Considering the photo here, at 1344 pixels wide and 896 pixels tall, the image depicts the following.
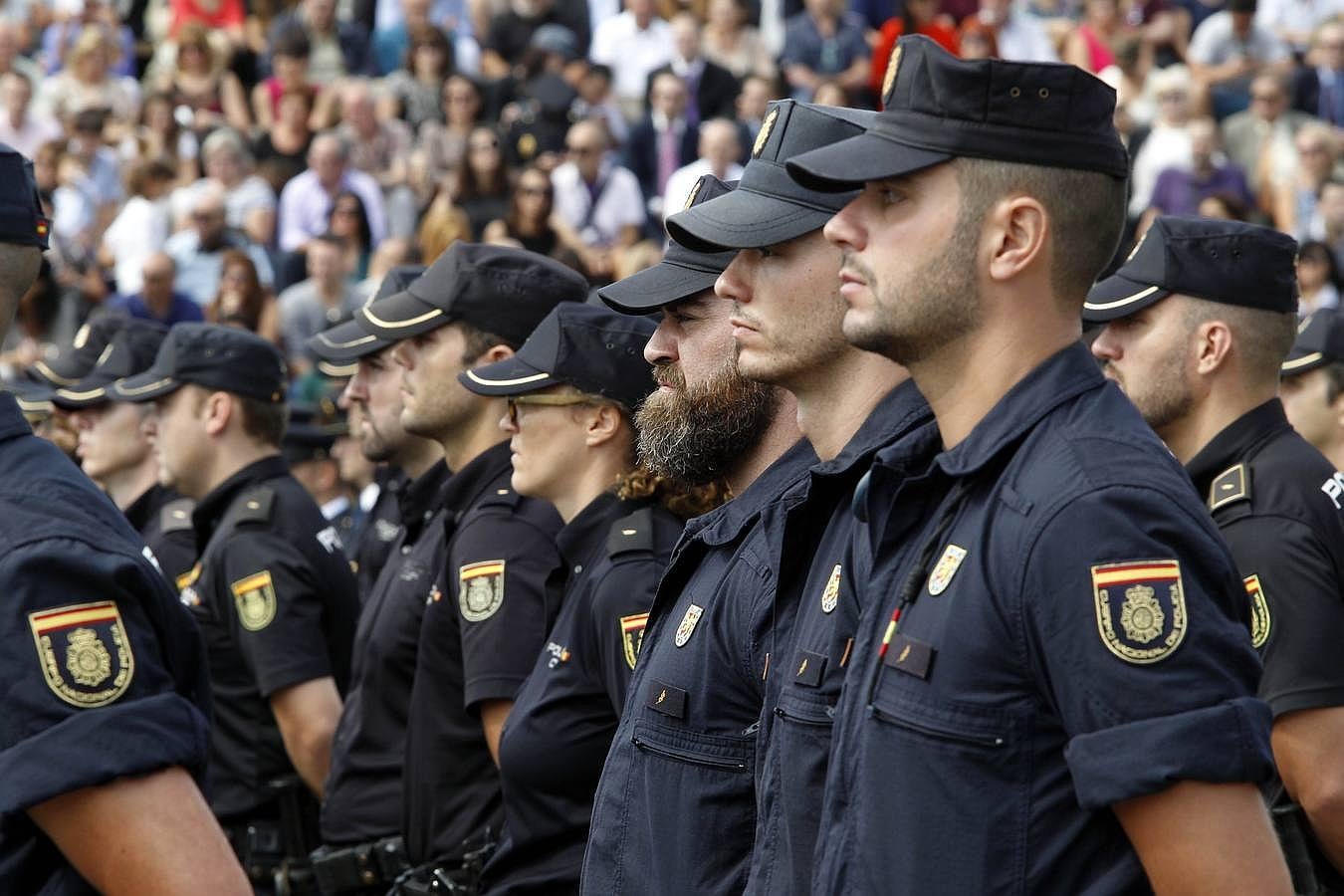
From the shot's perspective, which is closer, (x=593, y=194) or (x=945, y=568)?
(x=945, y=568)

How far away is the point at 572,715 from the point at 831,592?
5.00 feet

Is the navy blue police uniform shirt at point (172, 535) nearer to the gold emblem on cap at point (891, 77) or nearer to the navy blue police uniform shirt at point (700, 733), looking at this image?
the navy blue police uniform shirt at point (700, 733)

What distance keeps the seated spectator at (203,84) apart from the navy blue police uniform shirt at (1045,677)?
14932mm

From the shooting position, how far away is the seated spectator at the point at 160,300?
13.3 meters

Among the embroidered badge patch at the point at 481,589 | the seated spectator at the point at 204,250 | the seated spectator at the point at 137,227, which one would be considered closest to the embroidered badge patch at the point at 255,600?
the embroidered badge patch at the point at 481,589

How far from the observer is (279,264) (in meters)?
14.7

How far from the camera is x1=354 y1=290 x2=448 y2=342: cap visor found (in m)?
6.17

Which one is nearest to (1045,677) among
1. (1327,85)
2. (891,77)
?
(891,77)

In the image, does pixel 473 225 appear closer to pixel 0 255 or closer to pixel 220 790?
pixel 220 790

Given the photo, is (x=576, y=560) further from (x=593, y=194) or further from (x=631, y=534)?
(x=593, y=194)

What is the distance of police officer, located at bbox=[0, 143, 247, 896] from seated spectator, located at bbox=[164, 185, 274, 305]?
11224 mm

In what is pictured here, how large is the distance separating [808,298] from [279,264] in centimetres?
1157

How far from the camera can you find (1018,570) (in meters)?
2.60

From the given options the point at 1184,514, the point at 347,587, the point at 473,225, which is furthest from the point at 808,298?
the point at 473,225
